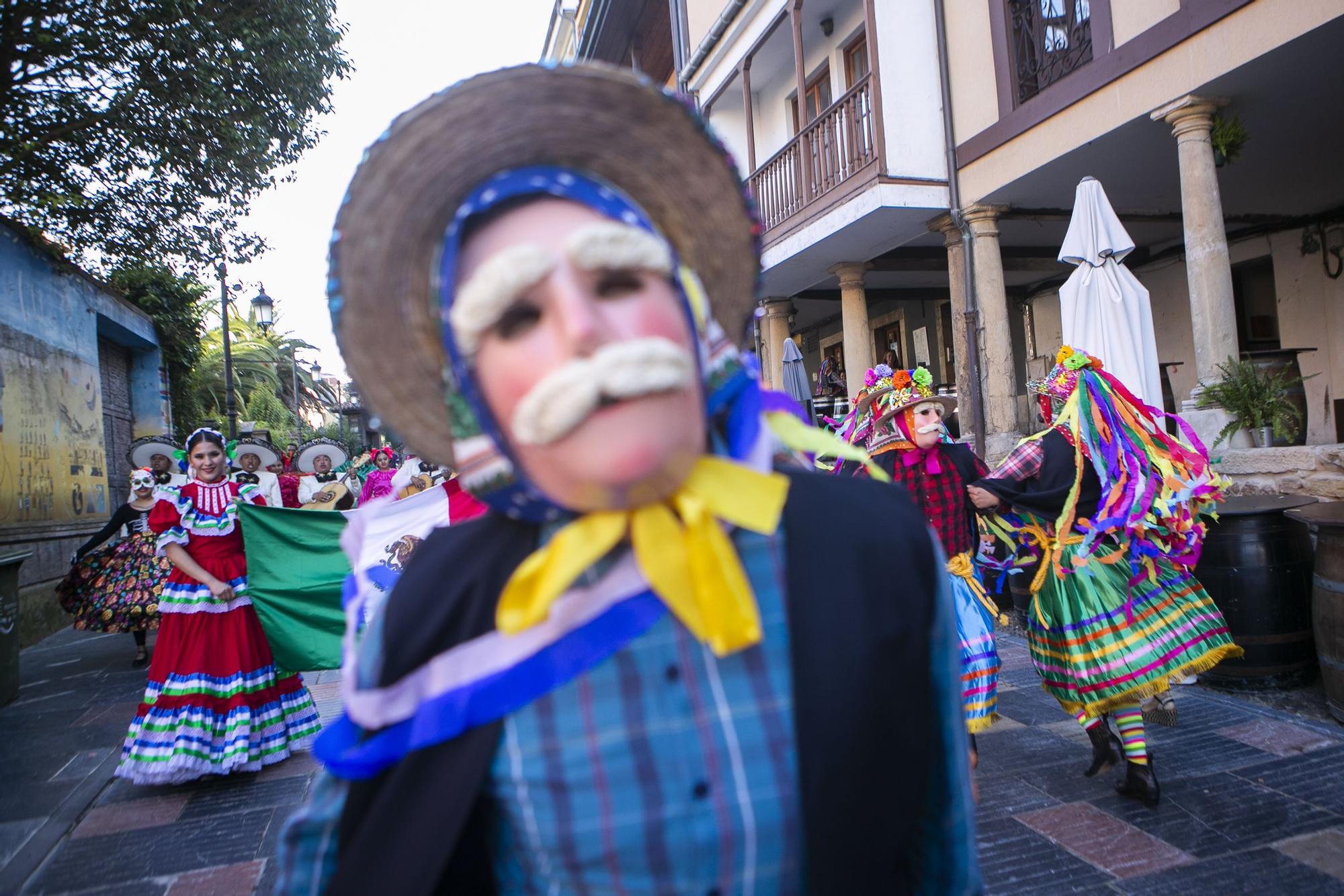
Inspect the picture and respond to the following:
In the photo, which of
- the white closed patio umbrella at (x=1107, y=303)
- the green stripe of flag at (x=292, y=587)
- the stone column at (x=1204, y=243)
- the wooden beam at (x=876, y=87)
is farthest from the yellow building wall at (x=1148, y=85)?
the green stripe of flag at (x=292, y=587)

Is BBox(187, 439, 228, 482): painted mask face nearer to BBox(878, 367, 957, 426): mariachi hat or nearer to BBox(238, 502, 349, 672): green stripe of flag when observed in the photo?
BBox(238, 502, 349, 672): green stripe of flag

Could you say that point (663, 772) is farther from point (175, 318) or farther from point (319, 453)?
point (175, 318)

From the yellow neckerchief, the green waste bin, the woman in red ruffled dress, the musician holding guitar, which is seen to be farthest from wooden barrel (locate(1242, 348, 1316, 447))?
the green waste bin

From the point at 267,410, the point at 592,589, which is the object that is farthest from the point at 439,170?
the point at 267,410

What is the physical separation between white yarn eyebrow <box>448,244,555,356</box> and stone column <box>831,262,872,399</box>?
39.0 ft

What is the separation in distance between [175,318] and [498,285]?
18.0 metres

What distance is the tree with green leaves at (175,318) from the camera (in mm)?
15828

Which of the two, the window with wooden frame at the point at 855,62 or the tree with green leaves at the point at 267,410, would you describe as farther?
the tree with green leaves at the point at 267,410

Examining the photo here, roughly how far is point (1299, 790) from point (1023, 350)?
42.6 feet

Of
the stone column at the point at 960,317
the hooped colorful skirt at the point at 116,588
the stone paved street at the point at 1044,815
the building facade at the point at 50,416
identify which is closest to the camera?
A: the stone paved street at the point at 1044,815

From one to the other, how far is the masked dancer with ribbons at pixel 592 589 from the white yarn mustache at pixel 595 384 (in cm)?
1

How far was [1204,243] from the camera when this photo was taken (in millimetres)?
7438

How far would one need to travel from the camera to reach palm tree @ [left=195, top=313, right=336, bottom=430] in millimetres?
29859

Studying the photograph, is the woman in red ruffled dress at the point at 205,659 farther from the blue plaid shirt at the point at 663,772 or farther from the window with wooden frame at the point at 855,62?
the window with wooden frame at the point at 855,62
